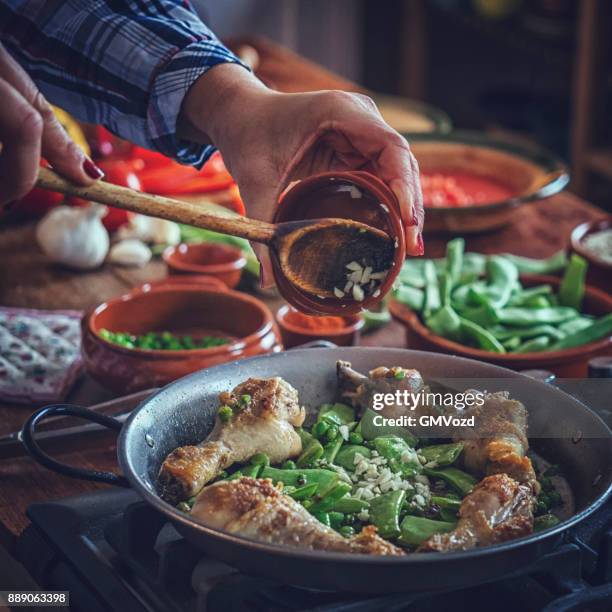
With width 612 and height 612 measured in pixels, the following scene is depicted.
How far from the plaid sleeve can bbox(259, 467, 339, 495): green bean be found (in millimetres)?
920

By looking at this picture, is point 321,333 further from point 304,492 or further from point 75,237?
point 75,237

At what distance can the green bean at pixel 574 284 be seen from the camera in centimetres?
236

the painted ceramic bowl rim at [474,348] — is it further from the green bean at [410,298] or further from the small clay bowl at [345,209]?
the small clay bowl at [345,209]

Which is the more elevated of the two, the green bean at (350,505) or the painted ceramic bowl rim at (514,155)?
the painted ceramic bowl rim at (514,155)

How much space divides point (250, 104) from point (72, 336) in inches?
31.6

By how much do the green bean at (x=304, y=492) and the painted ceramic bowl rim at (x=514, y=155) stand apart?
1433mm

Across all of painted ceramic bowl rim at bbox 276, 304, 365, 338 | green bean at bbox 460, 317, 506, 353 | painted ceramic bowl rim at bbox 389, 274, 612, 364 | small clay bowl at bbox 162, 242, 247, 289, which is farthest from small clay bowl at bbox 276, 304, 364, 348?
small clay bowl at bbox 162, 242, 247, 289

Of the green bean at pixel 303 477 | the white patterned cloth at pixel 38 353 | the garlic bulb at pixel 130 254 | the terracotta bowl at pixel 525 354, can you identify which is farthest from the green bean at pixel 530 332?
the garlic bulb at pixel 130 254

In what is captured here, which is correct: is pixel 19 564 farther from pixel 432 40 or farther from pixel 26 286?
pixel 432 40

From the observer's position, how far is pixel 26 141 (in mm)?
1627

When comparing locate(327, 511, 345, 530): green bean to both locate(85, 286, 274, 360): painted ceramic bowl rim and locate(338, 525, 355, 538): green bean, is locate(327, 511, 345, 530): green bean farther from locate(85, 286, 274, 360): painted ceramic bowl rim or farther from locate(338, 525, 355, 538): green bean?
locate(85, 286, 274, 360): painted ceramic bowl rim

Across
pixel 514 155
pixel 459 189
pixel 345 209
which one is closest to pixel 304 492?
pixel 345 209

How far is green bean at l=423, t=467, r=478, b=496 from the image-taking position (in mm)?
1507

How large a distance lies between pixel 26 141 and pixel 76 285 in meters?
1.16
